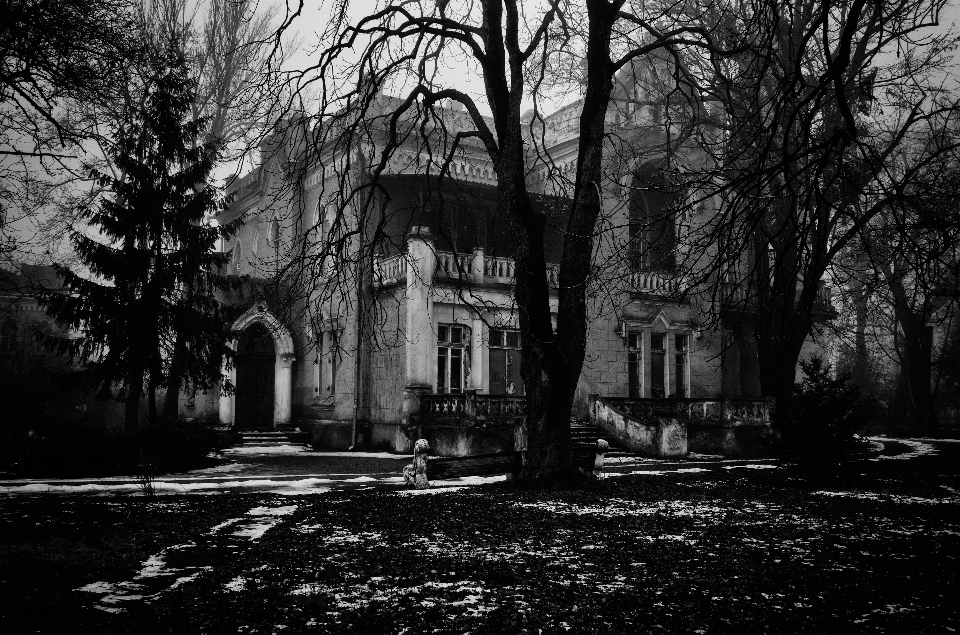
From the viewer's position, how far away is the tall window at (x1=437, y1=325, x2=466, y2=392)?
2505 cm

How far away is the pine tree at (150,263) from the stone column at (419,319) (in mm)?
5722

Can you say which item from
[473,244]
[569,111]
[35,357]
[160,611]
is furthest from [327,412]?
[160,611]

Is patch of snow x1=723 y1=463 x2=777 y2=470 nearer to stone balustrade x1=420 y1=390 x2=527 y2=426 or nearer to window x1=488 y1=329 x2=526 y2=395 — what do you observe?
stone balustrade x1=420 y1=390 x2=527 y2=426

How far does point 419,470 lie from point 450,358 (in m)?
11.3

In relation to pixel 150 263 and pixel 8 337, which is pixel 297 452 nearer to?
pixel 150 263

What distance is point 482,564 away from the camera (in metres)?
6.77

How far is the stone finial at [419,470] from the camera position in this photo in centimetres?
1384

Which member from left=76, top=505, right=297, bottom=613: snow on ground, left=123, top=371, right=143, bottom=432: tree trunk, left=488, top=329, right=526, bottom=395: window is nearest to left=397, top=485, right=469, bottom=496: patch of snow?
left=76, top=505, right=297, bottom=613: snow on ground

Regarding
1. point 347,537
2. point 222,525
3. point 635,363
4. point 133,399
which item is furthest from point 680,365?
point 347,537

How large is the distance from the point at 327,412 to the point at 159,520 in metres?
18.0

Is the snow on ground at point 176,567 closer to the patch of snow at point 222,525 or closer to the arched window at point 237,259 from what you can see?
the patch of snow at point 222,525

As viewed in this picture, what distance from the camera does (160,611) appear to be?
206 inches

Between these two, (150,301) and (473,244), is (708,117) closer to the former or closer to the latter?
(473,244)

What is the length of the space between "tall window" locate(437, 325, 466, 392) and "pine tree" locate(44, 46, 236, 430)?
7.27m
